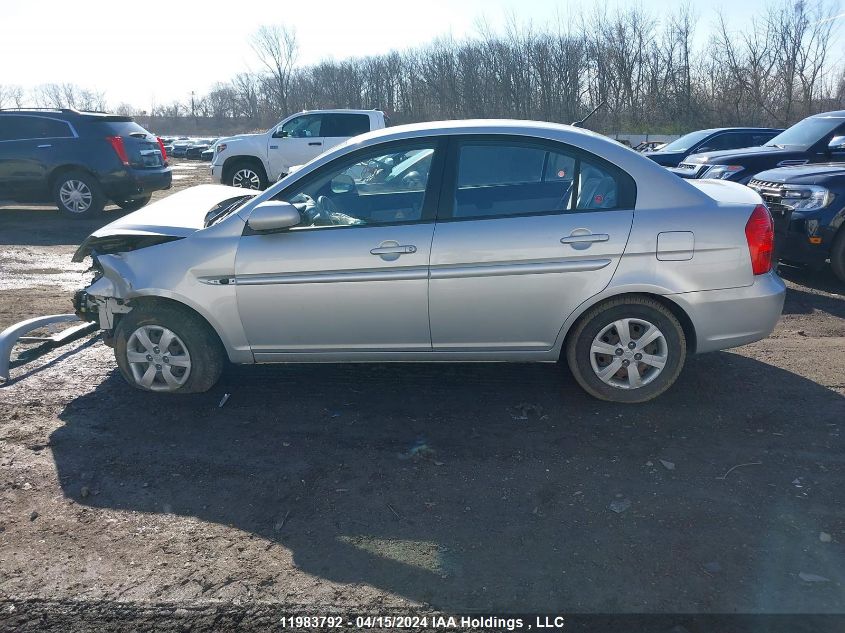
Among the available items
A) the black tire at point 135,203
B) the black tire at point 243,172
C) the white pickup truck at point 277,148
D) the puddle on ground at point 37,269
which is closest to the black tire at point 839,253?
the puddle on ground at point 37,269

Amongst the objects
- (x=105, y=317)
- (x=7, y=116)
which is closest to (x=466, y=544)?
(x=105, y=317)

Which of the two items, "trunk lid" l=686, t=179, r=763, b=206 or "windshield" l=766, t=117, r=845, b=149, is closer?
"trunk lid" l=686, t=179, r=763, b=206

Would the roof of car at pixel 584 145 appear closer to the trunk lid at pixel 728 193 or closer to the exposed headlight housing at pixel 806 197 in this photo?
the trunk lid at pixel 728 193

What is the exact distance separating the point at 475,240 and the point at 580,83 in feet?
137

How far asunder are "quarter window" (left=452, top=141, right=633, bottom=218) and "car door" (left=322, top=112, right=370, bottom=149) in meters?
11.2

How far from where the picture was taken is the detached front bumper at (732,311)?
14.2 ft

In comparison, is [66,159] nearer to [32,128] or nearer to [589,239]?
[32,128]

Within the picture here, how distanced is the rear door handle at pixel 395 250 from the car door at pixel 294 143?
11.0 m

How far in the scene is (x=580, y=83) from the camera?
140 feet

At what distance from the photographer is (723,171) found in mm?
10492

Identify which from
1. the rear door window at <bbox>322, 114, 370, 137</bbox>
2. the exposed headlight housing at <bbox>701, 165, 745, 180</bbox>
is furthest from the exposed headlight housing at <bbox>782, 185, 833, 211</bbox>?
the rear door window at <bbox>322, 114, 370, 137</bbox>

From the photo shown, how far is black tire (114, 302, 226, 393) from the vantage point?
464 cm

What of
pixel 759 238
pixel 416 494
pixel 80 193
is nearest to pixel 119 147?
pixel 80 193

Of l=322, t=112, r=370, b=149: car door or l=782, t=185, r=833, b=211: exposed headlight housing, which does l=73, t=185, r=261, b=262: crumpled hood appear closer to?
l=782, t=185, r=833, b=211: exposed headlight housing
